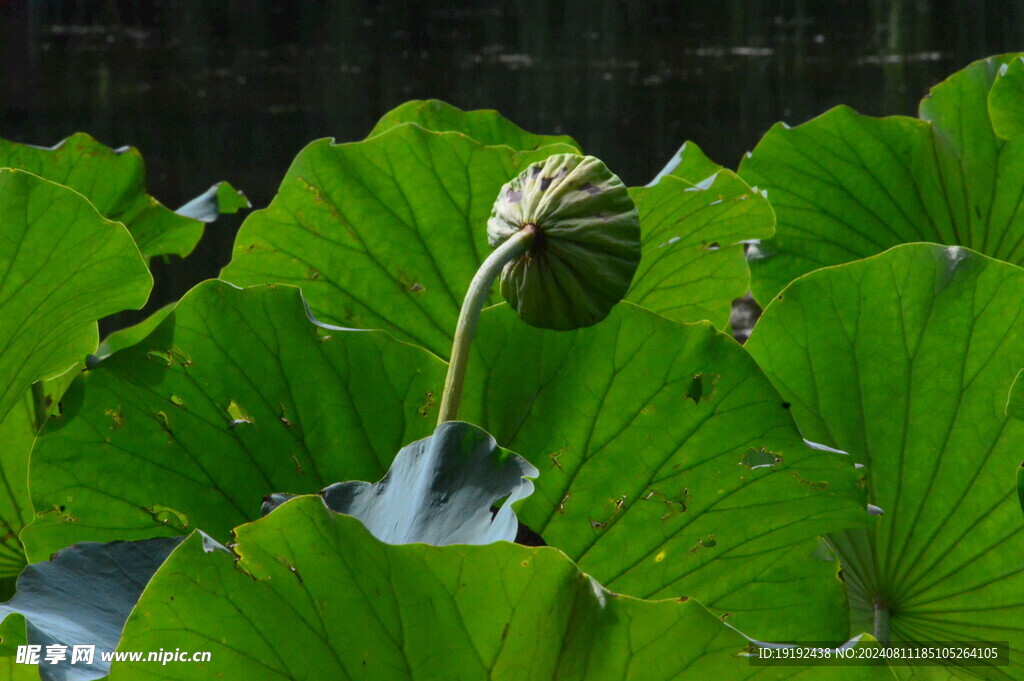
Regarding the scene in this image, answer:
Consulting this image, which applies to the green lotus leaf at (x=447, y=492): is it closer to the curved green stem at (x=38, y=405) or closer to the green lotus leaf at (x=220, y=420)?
the green lotus leaf at (x=220, y=420)

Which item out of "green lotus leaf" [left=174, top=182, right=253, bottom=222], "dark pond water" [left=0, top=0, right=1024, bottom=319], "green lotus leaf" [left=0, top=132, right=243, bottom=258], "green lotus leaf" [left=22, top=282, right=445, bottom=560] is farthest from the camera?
"dark pond water" [left=0, top=0, right=1024, bottom=319]

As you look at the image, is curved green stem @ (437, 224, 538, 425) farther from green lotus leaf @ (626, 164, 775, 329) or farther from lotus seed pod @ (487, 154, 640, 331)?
green lotus leaf @ (626, 164, 775, 329)

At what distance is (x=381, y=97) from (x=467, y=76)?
32.0 inches

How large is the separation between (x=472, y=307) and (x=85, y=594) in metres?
0.15

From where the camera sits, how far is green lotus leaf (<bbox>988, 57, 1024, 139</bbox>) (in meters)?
0.59

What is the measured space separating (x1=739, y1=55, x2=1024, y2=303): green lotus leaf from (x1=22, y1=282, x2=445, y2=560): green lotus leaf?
0.36m

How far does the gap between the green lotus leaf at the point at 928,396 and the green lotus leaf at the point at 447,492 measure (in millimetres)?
161

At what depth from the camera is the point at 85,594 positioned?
0.32m

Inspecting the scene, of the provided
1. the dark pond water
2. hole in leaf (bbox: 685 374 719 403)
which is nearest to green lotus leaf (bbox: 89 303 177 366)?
hole in leaf (bbox: 685 374 719 403)

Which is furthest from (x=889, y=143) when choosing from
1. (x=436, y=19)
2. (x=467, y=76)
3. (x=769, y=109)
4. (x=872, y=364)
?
(x=436, y=19)

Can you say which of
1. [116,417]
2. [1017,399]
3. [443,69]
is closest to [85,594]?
[116,417]

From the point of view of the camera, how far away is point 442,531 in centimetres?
30

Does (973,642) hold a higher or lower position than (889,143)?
lower

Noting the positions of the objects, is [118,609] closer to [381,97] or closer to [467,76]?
[381,97]
